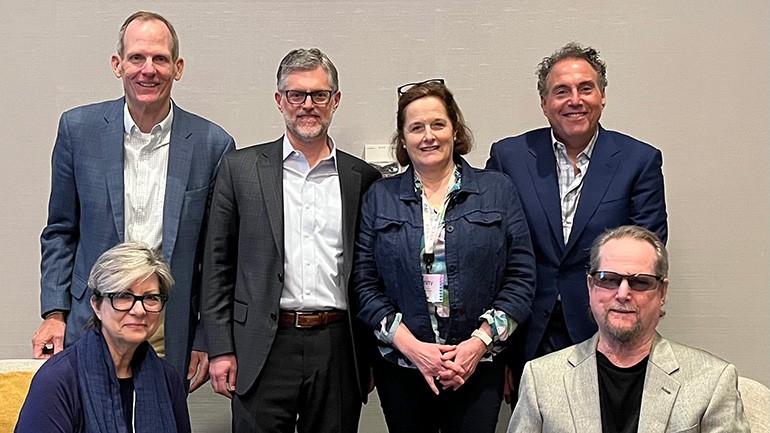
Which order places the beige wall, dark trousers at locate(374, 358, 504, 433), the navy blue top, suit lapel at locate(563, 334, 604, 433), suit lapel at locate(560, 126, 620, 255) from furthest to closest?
the beige wall
suit lapel at locate(560, 126, 620, 255)
dark trousers at locate(374, 358, 504, 433)
suit lapel at locate(563, 334, 604, 433)
the navy blue top

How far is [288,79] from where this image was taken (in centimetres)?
283

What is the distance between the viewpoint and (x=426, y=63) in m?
3.57

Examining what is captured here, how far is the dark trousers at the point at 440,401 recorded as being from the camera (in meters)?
2.75

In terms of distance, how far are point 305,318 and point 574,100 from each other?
109 centimetres

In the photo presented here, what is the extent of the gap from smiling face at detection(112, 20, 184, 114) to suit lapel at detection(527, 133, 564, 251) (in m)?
1.19

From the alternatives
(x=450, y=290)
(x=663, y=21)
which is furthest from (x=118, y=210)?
(x=663, y=21)

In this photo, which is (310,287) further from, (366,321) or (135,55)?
(135,55)

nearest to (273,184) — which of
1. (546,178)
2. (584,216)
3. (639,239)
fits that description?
(546,178)

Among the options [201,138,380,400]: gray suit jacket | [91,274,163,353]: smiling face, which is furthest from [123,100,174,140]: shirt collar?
[91,274,163,353]: smiling face

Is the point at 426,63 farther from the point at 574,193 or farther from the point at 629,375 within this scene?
the point at 629,375

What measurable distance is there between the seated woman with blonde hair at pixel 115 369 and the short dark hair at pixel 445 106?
88 cm

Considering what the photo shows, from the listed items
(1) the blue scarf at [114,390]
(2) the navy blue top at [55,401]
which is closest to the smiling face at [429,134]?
(1) the blue scarf at [114,390]

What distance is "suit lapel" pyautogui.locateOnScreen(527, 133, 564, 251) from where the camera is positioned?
2887 millimetres

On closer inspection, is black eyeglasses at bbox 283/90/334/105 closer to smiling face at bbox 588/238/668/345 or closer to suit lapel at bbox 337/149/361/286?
suit lapel at bbox 337/149/361/286
